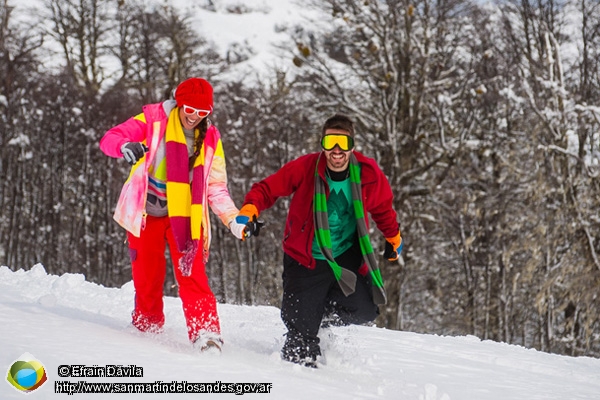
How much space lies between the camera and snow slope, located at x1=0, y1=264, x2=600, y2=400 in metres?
2.94

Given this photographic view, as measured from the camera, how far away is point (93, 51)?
24.7 m

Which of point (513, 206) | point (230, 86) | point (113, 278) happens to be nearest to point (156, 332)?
point (513, 206)

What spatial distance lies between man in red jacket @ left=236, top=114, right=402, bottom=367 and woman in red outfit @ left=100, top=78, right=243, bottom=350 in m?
0.32

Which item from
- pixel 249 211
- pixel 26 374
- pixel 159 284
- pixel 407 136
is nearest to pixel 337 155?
pixel 249 211

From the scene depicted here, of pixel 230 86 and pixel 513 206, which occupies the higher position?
pixel 230 86

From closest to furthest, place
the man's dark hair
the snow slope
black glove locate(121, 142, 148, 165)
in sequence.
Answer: the snow slope
black glove locate(121, 142, 148, 165)
the man's dark hair

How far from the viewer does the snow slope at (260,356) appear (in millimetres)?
2941

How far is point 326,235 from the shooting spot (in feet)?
12.8

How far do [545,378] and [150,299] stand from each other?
9.12ft

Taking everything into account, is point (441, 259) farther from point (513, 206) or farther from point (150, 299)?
point (150, 299)

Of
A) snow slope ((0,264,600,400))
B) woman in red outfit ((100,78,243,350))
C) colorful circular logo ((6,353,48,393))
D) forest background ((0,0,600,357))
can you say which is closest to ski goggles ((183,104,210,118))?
woman in red outfit ((100,78,243,350))

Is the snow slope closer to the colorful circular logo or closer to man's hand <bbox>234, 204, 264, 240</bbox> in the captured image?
the colorful circular logo

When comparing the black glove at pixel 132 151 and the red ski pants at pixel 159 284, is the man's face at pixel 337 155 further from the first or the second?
the black glove at pixel 132 151

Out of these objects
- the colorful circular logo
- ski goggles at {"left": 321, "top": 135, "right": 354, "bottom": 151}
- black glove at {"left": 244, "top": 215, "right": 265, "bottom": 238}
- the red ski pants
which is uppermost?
ski goggles at {"left": 321, "top": 135, "right": 354, "bottom": 151}
